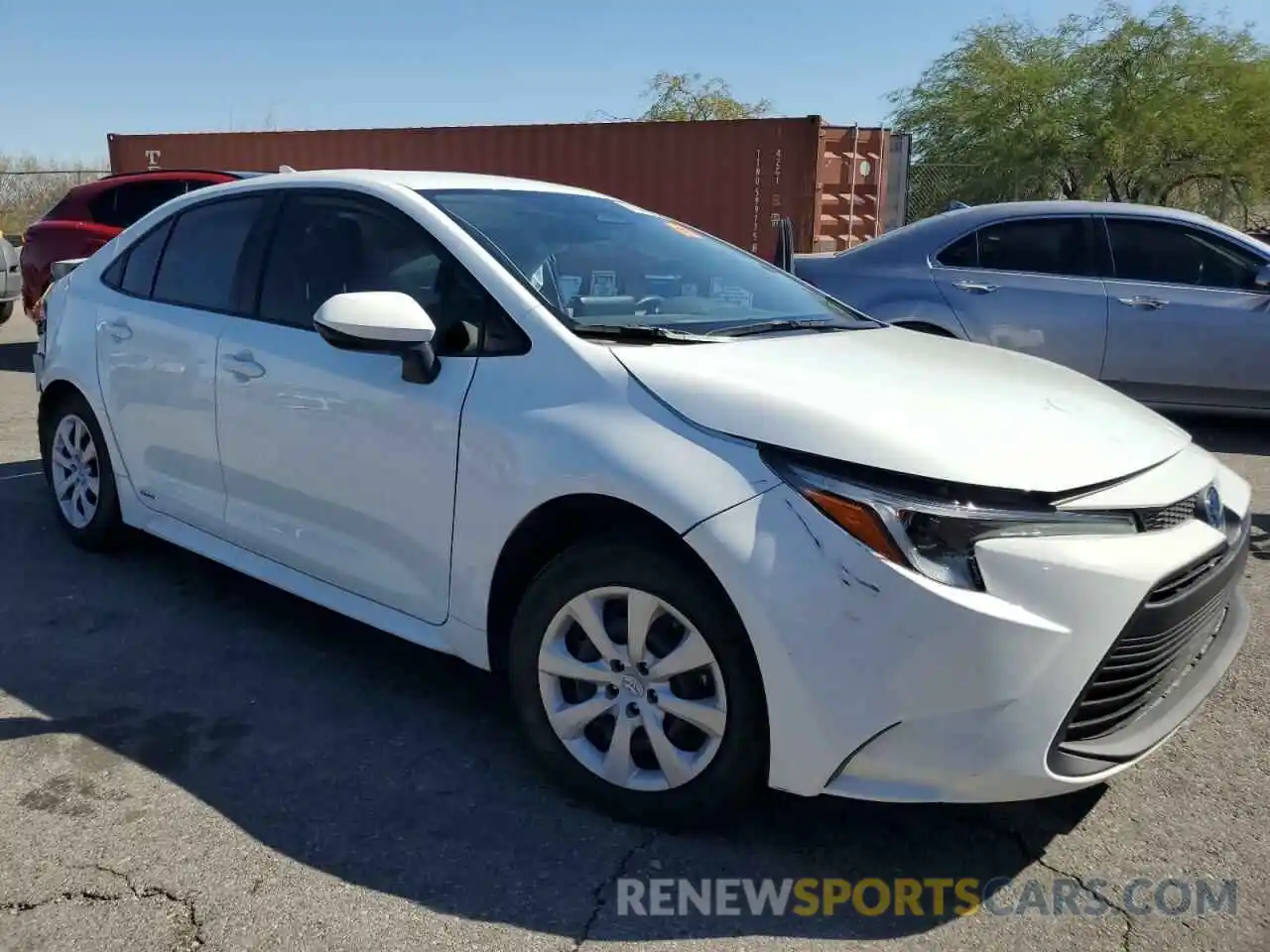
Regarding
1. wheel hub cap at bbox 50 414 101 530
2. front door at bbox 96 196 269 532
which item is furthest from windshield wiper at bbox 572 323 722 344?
wheel hub cap at bbox 50 414 101 530

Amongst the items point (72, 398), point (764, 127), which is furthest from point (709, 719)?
point (764, 127)

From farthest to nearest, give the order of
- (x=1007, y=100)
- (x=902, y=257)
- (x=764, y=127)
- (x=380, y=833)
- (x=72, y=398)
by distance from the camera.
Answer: (x=1007, y=100)
(x=764, y=127)
(x=902, y=257)
(x=72, y=398)
(x=380, y=833)

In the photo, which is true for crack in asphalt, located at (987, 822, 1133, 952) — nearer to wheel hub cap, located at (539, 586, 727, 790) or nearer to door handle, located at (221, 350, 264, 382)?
wheel hub cap, located at (539, 586, 727, 790)

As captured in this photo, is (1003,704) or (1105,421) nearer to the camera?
(1003,704)

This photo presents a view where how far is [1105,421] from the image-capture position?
2922mm

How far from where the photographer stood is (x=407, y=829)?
2.84m

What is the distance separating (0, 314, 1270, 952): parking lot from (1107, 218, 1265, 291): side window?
12.7 ft

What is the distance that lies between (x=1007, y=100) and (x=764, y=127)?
1180 cm

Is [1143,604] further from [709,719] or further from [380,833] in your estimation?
[380,833]

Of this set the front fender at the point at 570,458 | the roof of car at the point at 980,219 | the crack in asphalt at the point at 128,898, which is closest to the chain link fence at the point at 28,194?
the roof of car at the point at 980,219

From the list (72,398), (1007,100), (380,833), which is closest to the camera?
(380,833)

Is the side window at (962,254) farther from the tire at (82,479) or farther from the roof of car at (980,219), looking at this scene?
the tire at (82,479)

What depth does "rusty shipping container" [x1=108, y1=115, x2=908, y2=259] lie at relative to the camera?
1323 cm

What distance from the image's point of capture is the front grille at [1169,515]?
8.48ft
